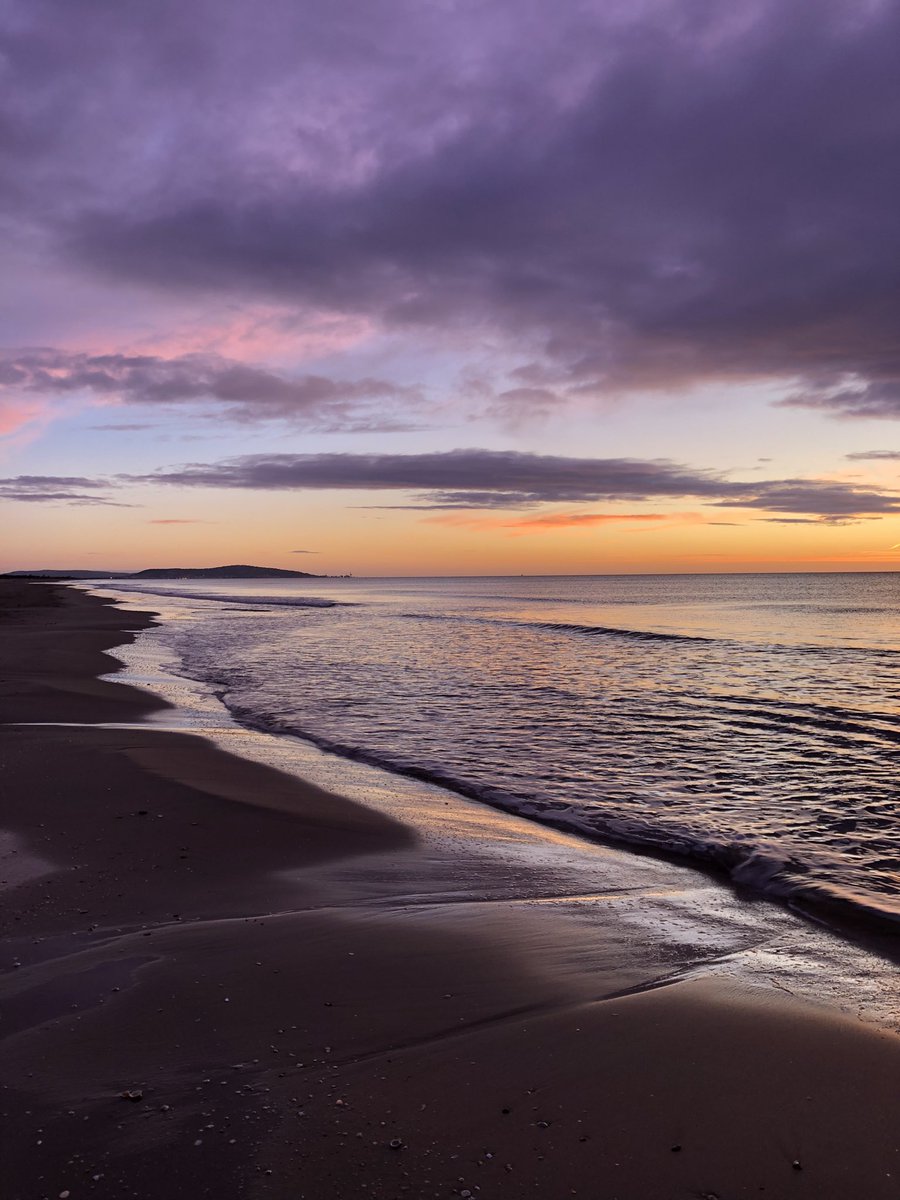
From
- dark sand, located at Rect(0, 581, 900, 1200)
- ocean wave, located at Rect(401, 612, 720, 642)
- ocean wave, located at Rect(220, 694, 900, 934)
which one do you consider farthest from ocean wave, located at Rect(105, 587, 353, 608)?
dark sand, located at Rect(0, 581, 900, 1200)

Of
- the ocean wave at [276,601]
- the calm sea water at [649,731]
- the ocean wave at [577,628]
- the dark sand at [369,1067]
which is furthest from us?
the ocean wave at [276,601]

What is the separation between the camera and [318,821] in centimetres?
809

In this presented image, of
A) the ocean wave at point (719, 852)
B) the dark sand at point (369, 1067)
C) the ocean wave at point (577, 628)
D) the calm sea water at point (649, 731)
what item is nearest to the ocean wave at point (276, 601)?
the ocean wave at point (577, 628)

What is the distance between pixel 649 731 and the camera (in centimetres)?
1377

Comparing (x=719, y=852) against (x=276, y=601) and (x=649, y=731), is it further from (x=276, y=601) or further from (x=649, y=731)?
(x=276, y=601)

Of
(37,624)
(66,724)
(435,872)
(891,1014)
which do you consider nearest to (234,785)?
(435,872)

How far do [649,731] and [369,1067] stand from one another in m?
A: 10.9

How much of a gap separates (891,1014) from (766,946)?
3.42ft

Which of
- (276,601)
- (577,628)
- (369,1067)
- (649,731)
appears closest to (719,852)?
(369,1067)

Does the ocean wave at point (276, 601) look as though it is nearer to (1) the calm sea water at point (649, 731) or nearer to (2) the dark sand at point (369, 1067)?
(1) the calm sea water at point (649, 731)

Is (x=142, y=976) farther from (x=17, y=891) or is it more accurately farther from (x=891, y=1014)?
(x=891, y=1014)

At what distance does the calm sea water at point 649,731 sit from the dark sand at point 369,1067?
3.14 metres

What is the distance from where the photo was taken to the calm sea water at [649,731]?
26.2ft

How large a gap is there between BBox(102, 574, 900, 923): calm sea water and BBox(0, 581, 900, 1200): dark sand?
314 centimetres
